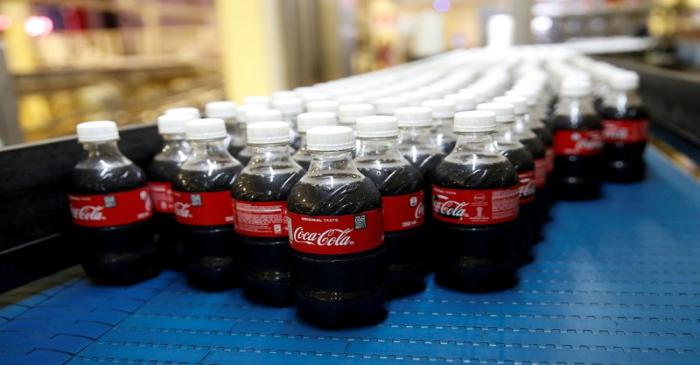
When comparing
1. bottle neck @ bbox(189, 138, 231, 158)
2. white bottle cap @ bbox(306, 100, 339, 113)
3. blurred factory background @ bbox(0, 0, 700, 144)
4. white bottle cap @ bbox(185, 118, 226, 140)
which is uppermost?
blurred factory background @ bbox(0, 0, 700, 144)

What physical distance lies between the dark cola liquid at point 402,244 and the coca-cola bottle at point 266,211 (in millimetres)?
181

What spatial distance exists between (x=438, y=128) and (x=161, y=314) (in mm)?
835

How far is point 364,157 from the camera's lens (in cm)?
125

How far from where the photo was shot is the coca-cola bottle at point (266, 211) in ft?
3.81

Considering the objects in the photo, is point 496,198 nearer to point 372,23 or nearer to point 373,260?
point 373,260

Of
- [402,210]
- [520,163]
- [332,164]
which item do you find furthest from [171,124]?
[520,163]

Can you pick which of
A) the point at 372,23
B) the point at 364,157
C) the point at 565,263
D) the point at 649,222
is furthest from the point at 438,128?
the point at 372,23

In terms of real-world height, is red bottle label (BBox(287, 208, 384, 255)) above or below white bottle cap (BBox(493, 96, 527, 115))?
below

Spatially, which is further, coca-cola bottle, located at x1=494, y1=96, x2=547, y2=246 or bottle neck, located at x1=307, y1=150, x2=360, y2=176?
coca-cola bottle, located at x1=494, y1=96, x2=547, y2=246

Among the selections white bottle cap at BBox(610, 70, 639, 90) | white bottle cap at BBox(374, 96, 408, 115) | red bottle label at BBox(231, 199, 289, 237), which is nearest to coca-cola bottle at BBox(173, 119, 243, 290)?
red bottle label at BBox(231, 199, 289, 237)

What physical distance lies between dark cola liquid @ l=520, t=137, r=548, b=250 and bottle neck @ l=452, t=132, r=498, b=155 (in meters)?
0.24

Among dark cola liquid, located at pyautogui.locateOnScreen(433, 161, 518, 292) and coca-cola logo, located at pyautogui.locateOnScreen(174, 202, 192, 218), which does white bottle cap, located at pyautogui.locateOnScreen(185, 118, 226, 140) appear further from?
dark cola liquid, located at pyautogui.locateOnScreen(433, 161, 518, 292)

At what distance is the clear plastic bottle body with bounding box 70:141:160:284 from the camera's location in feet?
4.45

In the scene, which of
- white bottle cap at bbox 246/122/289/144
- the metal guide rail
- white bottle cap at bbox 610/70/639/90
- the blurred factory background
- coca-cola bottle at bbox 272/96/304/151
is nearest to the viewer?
the metal guide rail
